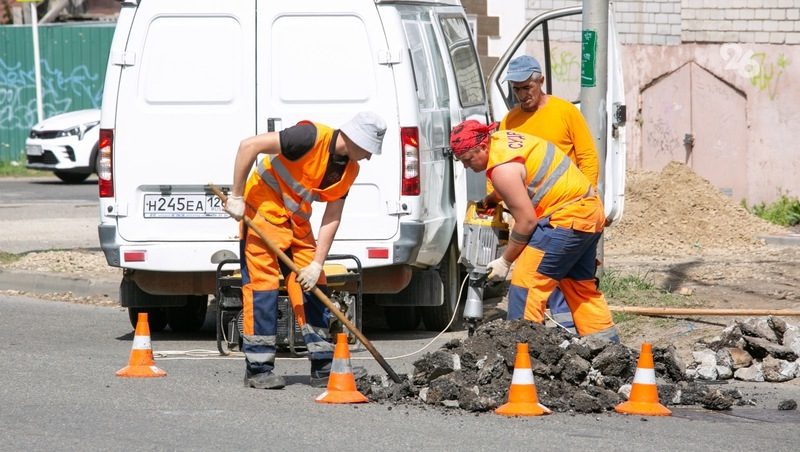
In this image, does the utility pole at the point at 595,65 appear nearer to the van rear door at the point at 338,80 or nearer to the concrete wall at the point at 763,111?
the van rear door at the point at 338,80

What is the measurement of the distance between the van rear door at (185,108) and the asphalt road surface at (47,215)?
189 inches

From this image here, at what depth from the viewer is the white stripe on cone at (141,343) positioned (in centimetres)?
836

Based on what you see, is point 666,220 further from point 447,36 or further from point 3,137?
point 3,137

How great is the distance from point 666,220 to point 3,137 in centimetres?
1503

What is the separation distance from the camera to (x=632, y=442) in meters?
6.62

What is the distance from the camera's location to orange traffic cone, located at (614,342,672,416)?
7230 millimetres

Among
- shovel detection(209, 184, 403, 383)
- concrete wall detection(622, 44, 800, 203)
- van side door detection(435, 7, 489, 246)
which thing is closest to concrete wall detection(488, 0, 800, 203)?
concrete wall detection(622, 44, 800, 203)

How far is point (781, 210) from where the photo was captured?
16.9 m

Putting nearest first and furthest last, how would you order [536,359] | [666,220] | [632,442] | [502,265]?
1. [632,442]
2. [536,359]
3. [502,265]
4. [666,220]

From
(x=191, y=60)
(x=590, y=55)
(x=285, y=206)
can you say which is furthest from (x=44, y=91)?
(x=285, y=206)

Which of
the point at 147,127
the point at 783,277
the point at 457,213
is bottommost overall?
the point at 783,277

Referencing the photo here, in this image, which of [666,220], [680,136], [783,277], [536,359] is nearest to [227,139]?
[536,359]

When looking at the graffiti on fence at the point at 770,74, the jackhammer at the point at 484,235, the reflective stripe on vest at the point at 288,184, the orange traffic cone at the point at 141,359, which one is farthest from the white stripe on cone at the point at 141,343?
the graffiti on fence at the point at 770,74

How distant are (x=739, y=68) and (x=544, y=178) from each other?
1012cm
